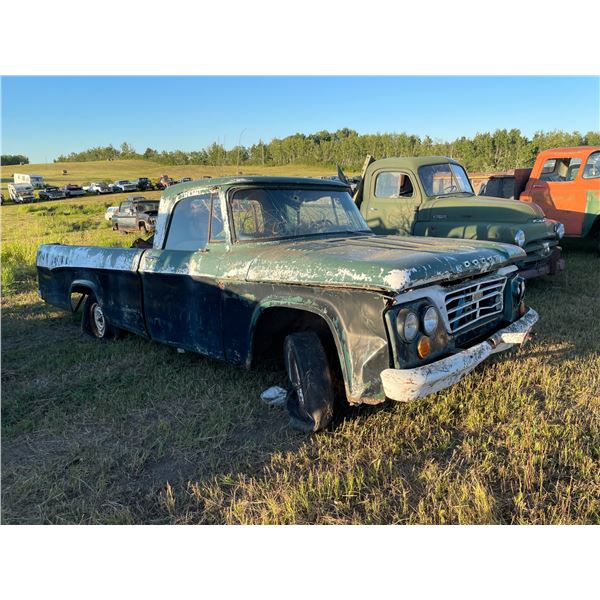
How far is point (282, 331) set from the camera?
345 cm

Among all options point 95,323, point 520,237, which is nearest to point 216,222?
point 95,323

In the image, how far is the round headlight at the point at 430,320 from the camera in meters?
2.65

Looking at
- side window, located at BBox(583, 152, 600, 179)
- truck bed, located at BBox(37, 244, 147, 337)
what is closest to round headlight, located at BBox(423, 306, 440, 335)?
truck bed, located at BBox(37, 244, 147, 337)

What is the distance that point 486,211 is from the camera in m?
6.68

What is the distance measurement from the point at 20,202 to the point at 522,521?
4365 centimetres

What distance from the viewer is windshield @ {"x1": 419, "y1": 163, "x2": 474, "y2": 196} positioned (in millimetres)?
7078

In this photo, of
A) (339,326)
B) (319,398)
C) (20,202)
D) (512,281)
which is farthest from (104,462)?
(20,202)

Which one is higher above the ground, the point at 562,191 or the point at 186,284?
the point at 562,191

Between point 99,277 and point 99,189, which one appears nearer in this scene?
point 99,277

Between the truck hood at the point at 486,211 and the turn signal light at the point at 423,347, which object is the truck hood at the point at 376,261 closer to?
the turn signal light at the point at 423,347

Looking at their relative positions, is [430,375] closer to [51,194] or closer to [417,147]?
[417,147]

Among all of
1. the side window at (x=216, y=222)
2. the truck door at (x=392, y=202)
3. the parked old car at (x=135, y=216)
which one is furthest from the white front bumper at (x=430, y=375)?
the parked old car at (x=135, y=216)

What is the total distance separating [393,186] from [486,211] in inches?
56.7

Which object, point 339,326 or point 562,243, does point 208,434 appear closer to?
point 339,326
